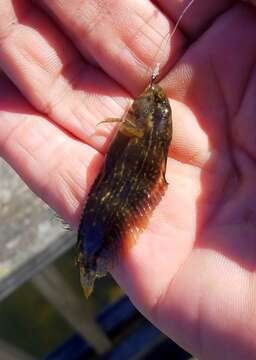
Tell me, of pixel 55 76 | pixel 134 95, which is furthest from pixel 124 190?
pixel 55 76

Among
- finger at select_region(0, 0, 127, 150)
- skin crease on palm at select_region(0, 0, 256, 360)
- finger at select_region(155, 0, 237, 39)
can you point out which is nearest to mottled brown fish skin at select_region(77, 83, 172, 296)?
skin crease on palm at select_region(0, 0, 256, 360)

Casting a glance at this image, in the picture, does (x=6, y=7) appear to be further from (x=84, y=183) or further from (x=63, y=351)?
(x=63, y=351)

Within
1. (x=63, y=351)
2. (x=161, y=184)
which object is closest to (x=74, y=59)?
(x=161, y=184)

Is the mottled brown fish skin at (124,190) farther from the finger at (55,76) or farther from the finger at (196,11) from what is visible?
the finger at (196,11)

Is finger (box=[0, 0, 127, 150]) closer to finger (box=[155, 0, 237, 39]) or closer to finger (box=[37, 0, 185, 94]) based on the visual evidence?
finger (box=[37, 0, 185, 94])

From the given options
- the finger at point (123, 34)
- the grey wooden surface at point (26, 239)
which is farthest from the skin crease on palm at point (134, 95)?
the grey wooden surface at point (26, 239)

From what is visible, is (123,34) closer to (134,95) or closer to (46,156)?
(134,95)
